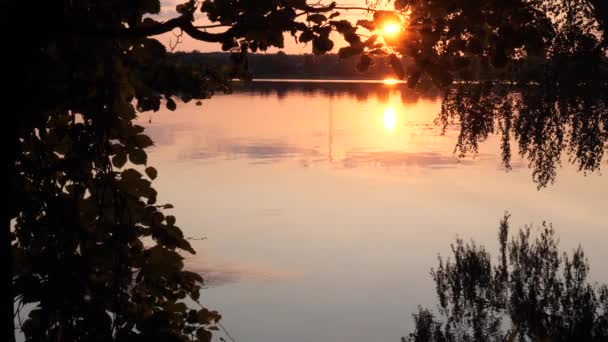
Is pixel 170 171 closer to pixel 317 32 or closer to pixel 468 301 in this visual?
pixel 468 301

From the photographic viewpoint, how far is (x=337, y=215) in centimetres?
3262

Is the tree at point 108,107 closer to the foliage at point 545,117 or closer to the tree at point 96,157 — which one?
the tree at point 96,157

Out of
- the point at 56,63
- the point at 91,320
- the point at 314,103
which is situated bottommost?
the point at 314,103

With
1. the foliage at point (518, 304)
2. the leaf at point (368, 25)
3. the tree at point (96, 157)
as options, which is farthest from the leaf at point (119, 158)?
the foliage at point (518, 304)

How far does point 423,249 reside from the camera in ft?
88.3

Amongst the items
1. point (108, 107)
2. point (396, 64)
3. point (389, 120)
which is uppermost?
point (396, 64)

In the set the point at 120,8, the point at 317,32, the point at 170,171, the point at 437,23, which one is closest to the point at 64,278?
the point at 120,8

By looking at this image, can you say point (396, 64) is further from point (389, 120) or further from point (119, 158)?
point (389, 120)

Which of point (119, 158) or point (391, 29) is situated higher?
point (391, 29)

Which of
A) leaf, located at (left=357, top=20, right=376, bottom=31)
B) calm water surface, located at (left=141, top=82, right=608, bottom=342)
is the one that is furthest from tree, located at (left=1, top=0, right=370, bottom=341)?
calm water surface, located at (left=141, top=82, right=608, bottom=342)

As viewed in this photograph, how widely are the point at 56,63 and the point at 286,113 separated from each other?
75.0 m

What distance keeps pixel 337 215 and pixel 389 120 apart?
135ft

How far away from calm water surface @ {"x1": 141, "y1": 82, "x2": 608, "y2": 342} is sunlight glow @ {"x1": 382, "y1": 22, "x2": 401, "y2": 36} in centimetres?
1354

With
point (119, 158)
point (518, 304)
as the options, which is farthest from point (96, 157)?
point (518, 304)
